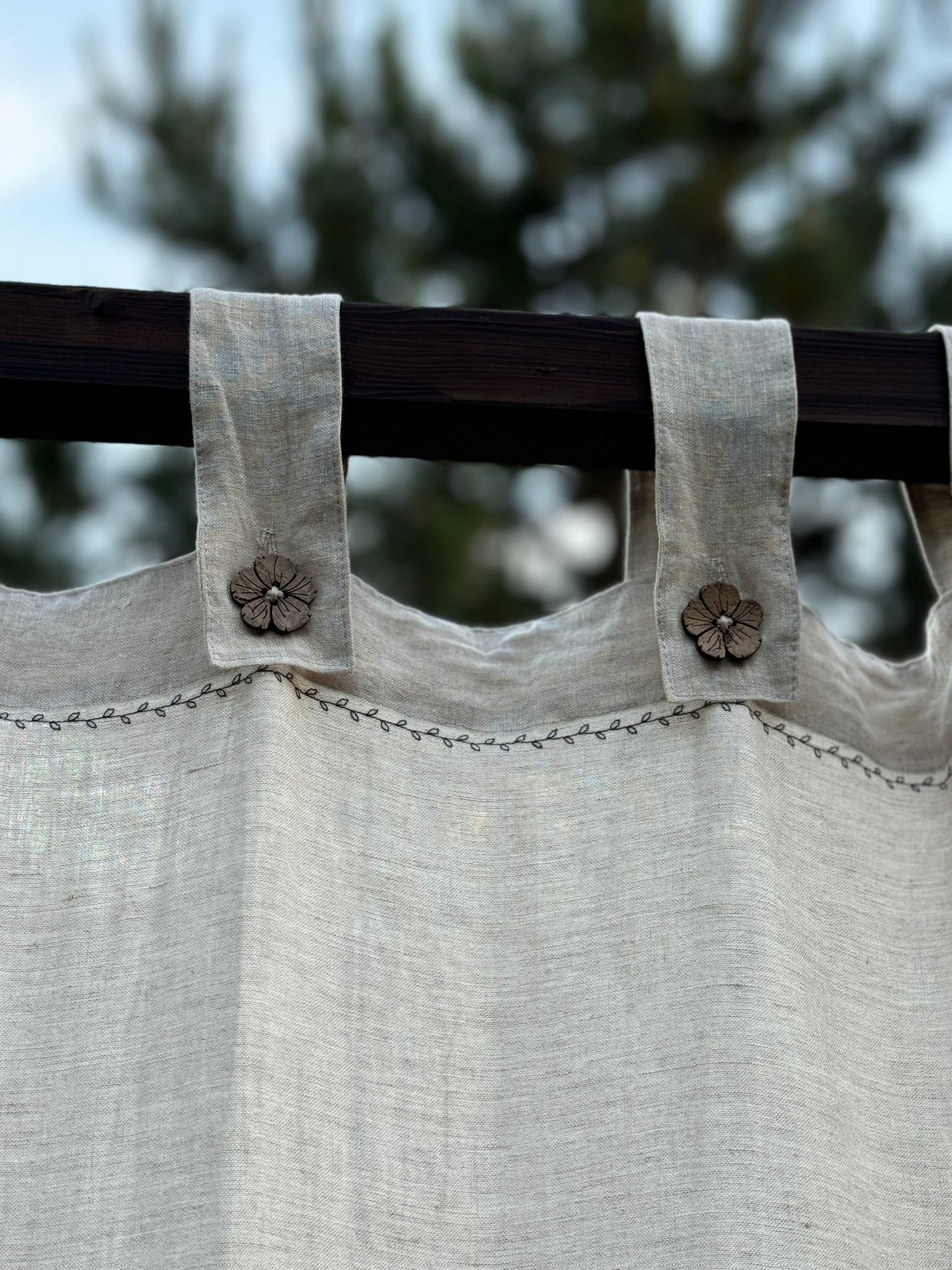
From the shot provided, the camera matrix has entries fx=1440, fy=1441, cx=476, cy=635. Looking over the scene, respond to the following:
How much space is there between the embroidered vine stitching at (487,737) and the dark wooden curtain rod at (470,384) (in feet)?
0.43

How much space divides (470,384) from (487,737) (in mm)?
183

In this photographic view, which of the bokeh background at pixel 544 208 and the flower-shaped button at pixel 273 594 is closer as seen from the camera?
the flower-shaped button at pixel 273 594

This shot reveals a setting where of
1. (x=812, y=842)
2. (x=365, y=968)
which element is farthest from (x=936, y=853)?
(x=365, y=968)

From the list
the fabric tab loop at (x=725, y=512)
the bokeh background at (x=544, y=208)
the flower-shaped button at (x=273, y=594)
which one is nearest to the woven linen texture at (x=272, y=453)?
the flower-shaped button at (x=273, y=594)

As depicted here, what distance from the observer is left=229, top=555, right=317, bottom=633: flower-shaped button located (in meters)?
0.71

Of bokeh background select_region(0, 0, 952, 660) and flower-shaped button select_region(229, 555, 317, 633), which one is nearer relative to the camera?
flower-shaped button select_region(229, 555, 317, 633)

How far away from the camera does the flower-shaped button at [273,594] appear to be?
706 millimetres

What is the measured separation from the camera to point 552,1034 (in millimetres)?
679

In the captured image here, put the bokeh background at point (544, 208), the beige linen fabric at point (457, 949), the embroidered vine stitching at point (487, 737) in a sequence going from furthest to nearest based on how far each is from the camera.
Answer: the bokeh background at point (544, 208), the embroidered vine stitching at point (487, 737), the beige linen fabric at point (457, 949)

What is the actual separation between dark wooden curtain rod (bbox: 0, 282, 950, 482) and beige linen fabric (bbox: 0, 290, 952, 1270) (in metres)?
0.04

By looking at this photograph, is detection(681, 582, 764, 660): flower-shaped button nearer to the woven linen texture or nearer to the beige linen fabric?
the beige linen fabric

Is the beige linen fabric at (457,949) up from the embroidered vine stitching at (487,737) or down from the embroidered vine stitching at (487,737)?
down

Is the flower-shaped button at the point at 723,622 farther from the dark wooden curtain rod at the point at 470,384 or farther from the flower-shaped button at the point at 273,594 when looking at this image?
the flower-shaped button at the point at 273,594

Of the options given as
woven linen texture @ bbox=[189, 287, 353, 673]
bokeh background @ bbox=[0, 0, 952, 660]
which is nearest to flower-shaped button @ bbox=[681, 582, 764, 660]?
woven linen texture @ bbox=[189, 287, 353, 673]
